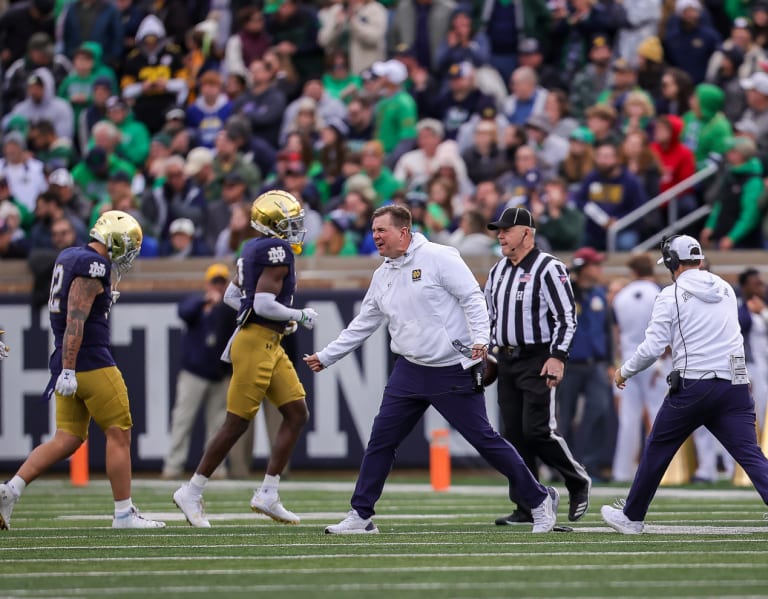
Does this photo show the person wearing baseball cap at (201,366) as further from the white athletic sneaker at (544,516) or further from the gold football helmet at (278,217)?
the white athletic sneaker at (544,516)

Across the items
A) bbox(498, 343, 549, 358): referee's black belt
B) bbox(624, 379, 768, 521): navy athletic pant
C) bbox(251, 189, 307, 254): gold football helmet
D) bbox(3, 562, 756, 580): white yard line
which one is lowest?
bbox(3, 562, 756, 580): white yard line

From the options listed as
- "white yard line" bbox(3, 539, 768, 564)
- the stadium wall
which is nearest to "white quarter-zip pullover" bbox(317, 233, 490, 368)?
"white yard line" bbox(3, 539, 768, 564)

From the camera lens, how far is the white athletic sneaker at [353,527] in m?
10.3

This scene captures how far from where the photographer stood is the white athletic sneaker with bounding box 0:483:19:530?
10.6 m

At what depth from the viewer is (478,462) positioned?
1773cm

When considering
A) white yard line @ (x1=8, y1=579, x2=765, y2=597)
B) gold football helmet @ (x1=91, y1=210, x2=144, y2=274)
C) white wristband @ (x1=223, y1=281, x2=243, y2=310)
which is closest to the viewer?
white yard line @ (x1=8, y1=579, x2=765, y2=597)

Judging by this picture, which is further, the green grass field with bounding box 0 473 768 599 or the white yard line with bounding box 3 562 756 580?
the white yard line with bounding box 3 562 756 580

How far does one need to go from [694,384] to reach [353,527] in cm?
217

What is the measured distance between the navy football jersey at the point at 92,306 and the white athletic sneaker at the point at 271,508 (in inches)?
51.2

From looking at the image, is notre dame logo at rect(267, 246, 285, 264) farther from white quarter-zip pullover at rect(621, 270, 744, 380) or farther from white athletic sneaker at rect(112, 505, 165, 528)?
white quarter-zip pullover at rect(621, 270, 744, 380)

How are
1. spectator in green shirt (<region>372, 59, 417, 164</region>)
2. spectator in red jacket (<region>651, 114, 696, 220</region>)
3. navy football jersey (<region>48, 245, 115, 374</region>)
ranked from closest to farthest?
navy football jersey (<region>48, 245, 115, 374</region>) → spectator in red jacket (<region>651, 114, 696, 220</region>) → spectator in green shirt (<region>372, 59, 417, 164</region>)

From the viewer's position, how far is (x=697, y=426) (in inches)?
392

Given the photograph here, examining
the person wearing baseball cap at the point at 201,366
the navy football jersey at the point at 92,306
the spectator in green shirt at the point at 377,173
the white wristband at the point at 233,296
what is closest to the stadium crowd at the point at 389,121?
the spectator in green shirt at the point at 377,173

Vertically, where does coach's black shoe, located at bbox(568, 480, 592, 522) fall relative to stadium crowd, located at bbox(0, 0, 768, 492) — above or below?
below
